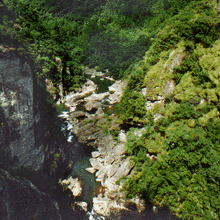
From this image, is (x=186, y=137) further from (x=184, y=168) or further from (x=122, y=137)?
A: (x=122, y=137)

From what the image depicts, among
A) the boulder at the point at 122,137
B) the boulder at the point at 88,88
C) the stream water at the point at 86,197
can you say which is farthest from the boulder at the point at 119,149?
the boulder at the point at 88,88

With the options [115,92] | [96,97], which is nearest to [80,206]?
[96,97]

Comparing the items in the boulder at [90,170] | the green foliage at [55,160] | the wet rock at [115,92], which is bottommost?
the boulder at [90,170]

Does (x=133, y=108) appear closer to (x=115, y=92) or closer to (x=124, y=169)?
(x=124, y=169)

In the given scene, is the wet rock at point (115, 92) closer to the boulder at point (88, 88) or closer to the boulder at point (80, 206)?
the boulder at point (88, 88)

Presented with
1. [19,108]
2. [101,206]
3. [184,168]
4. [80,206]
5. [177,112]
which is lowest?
[80,206]

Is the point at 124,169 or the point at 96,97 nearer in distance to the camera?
the point at 124,169

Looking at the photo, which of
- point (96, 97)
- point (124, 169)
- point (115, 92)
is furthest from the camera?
point (115, 92)

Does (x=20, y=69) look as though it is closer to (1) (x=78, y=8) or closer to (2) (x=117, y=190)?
(2) (x=117, y=190)

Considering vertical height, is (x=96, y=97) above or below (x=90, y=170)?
above

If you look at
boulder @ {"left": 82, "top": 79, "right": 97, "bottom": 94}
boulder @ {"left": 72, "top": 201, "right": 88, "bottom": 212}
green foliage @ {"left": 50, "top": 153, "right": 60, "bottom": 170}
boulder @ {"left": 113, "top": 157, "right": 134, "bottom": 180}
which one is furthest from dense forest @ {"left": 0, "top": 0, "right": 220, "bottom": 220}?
green foliage @ {"left": 50, "top": 153, "right": 60, "bottom": 170}

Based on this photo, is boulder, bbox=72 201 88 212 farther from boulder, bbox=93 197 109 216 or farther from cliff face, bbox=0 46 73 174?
cliff face, bbox=0 46 73 174

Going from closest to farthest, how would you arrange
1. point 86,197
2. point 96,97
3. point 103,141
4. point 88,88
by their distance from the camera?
point 86,197, point 103,141, point 96,97, point 88,88
